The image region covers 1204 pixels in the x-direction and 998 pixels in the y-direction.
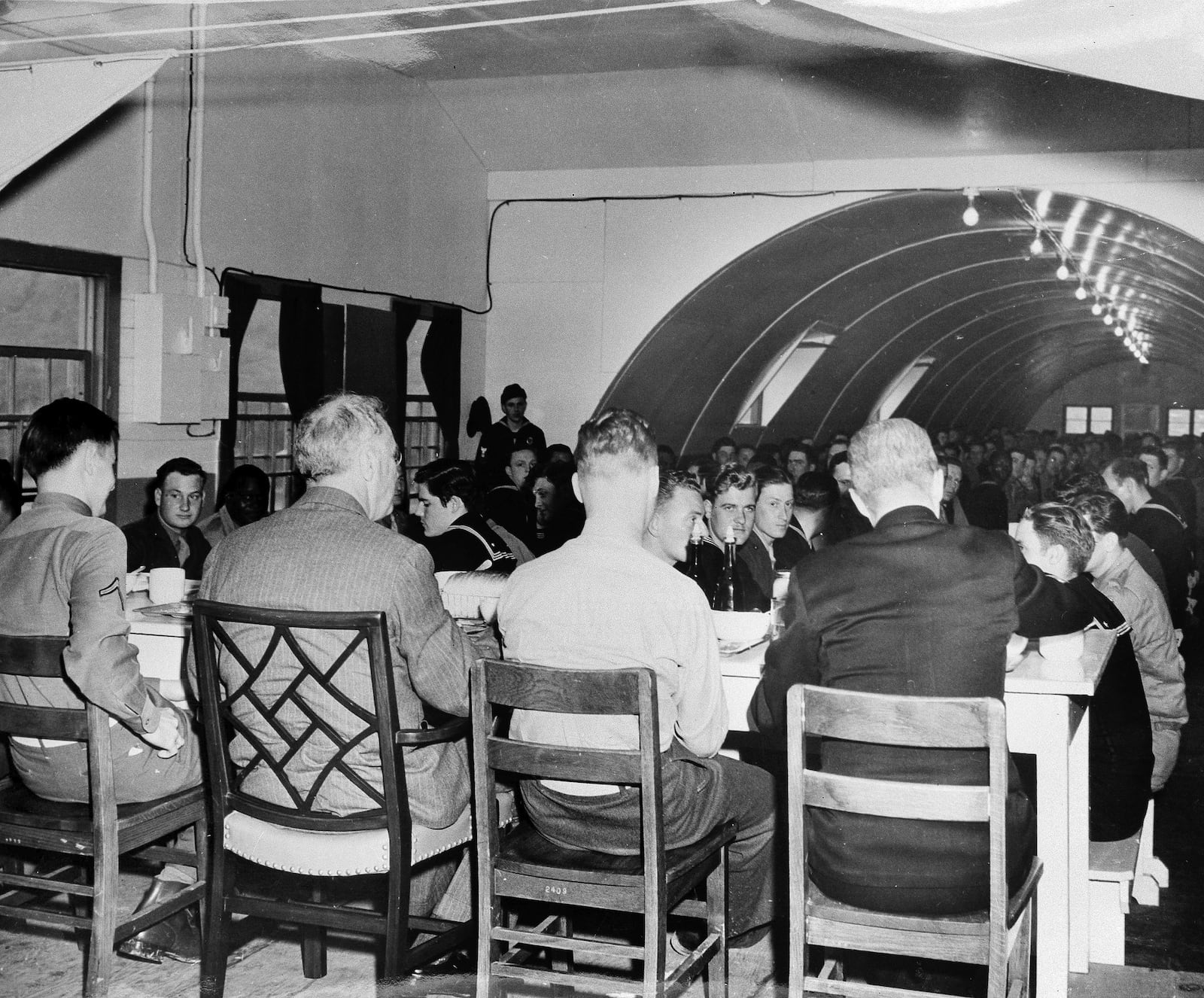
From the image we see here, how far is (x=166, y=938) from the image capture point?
10.6ft

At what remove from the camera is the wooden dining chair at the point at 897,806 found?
2.20 meters

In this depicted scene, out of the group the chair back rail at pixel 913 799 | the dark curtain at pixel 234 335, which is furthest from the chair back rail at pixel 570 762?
the dark curtain at pixel 234 335

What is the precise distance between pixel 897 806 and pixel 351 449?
4.52ft

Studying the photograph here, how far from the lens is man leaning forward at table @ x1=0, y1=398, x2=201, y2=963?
2.64 m

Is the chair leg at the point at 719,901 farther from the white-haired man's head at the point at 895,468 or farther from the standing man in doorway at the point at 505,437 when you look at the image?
the standing man in doorway at the point at 505,437

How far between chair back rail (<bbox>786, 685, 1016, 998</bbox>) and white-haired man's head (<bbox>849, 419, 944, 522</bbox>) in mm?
519

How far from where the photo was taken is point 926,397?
2081cm

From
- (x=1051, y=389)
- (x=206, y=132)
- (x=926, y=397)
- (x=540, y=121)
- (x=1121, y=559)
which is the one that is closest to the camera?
(x=1121, y=559)

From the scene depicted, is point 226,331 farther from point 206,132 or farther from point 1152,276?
point 1152,276

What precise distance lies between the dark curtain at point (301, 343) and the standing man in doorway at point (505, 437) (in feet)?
7.42

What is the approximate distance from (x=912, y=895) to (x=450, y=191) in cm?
894

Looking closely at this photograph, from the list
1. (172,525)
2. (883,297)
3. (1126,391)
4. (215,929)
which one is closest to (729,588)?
(215,929)

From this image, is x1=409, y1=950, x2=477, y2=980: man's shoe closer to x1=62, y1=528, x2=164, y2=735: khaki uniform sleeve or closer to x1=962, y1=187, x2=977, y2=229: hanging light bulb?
x1=62, y1=528, x2=164, y2=735: khaki uniform sleeve

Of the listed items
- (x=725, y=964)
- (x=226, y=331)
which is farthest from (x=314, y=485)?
(x=226, y=331)
